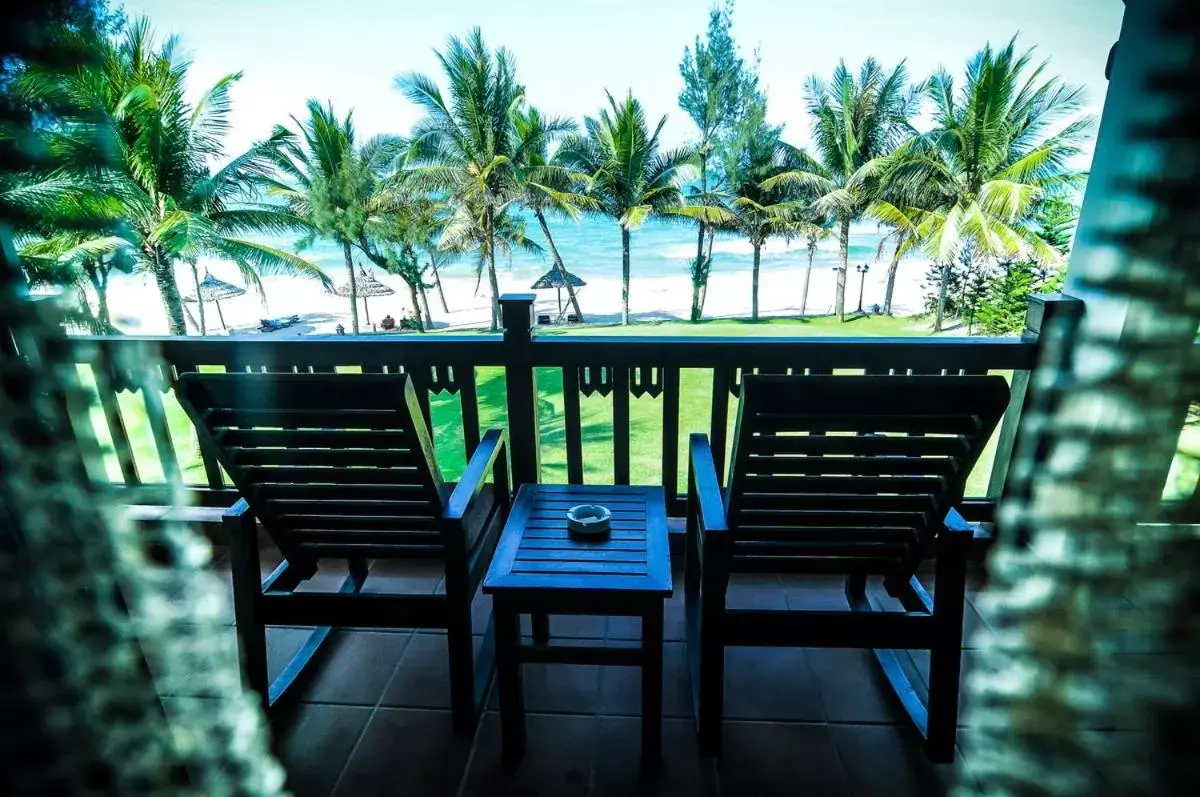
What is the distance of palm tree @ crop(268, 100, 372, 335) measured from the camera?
778 inches

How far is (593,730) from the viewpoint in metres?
1.76

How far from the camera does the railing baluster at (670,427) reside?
2309 mm

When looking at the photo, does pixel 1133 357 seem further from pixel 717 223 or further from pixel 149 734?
pixel 717 223

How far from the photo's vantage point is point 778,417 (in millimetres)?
1492

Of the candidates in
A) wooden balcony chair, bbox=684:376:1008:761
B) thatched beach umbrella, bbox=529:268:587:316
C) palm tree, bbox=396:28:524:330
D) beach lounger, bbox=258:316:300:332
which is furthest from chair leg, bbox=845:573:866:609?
thatched beach umbrella, bbox=529:268:587:316

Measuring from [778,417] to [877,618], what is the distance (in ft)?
1.98

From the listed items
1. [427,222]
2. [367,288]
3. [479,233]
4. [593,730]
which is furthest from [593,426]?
[367,288]

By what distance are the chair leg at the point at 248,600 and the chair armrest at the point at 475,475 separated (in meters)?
0.53

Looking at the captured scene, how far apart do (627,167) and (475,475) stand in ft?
67.0

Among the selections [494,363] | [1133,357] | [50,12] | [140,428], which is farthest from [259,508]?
[1133,357]

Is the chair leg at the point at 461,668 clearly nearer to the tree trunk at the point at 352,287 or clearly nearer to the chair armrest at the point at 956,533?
the chair armrest at the point at 956,533

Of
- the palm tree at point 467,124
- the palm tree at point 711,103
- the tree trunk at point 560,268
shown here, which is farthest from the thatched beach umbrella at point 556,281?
the palm tree at point 711,103

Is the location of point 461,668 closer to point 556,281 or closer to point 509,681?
point 509,681

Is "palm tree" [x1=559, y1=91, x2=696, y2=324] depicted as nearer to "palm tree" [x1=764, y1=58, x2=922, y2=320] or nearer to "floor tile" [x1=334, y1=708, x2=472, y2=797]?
"palm tree" [x1=764, y1=58, x2=922, y2=320]
